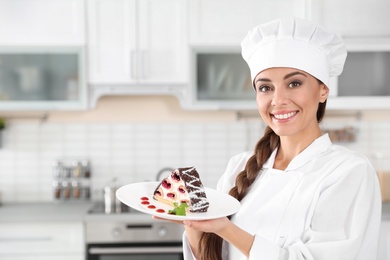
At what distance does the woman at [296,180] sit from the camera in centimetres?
126

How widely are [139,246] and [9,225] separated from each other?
778mm

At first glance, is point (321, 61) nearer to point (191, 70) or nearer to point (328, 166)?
point (328, 166)

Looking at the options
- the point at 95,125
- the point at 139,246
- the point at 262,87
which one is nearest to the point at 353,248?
the point at 262,87

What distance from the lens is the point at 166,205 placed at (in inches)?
53.2

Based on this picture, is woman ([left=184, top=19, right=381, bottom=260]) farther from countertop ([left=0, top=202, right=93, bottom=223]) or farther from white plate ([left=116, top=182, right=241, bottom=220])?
countertop ([left=0, top=202, right=93, bottom=223])

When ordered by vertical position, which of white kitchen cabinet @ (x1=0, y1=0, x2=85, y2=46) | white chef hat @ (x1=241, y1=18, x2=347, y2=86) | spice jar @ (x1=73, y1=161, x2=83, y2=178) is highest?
white kitchen cabinet @ (x1=0, y1=0, x2=85, y2=46)

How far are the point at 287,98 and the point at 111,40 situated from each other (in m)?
1.99

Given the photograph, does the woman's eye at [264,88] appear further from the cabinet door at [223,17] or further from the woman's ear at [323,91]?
the cabinet door at [223,17]

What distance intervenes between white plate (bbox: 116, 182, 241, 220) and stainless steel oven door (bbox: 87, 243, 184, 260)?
1.47 m

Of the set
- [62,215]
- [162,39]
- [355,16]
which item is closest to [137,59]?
[162,39]

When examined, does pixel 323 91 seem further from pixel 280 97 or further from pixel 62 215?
pixel 62 215

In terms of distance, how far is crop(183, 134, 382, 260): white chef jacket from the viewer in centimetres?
126

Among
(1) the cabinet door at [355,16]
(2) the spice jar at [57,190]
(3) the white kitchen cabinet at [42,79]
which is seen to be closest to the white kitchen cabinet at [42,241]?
(2) the spice jar at [57,190]

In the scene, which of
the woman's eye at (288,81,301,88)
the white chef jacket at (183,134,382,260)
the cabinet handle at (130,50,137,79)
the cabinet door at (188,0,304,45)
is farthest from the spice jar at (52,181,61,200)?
the woman's eye at (288,81,301,88)
